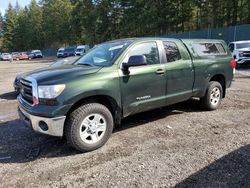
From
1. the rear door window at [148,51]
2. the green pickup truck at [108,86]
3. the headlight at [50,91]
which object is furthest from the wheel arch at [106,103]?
the rear door window at [148,51]

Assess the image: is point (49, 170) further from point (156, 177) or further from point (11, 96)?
point (11, 96)

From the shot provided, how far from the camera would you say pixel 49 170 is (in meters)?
4.25

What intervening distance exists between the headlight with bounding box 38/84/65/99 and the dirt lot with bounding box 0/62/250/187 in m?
0.99

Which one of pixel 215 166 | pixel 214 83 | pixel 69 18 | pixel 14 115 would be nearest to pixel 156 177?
pixel 215 166

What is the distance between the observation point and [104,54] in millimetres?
5676

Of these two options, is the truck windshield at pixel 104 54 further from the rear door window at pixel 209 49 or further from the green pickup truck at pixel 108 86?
the rear door window at pixel 209 49

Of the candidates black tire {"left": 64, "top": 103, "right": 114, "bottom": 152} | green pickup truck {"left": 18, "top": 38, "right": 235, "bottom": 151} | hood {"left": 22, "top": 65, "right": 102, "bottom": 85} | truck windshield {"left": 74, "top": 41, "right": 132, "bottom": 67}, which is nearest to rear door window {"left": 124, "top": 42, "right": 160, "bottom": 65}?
green pickup truck {"left": 18, "top": 38, "right": 235, "bottom": 151}

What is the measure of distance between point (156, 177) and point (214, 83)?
3.90 m

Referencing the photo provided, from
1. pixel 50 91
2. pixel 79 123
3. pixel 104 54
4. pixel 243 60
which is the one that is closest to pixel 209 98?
pixel 104 54

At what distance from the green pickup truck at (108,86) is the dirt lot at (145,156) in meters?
0.46

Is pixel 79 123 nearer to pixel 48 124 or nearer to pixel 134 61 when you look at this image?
pixel 48 124

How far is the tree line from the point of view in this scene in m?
45.1

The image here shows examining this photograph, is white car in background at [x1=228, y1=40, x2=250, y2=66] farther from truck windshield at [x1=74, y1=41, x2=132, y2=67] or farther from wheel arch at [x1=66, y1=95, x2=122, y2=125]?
wheel arch at [x1=66, y1=95, x2=122, y2=125]

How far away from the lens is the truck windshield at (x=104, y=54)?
17.6 feet
